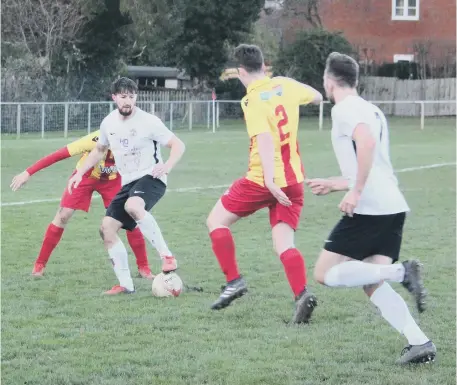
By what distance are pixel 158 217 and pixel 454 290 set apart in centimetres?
578

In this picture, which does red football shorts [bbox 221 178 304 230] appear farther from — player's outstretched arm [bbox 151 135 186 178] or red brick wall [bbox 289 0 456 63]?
red brick wall [bbox 289 0 456 63]

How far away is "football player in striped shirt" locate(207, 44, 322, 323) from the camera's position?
6938mm

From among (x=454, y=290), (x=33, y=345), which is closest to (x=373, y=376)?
(x=33, y=345)

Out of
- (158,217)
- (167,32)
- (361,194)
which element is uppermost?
(167,32)

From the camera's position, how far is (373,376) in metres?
5.47

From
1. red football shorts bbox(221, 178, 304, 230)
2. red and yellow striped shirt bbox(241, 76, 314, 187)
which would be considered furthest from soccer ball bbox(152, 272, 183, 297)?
red and yellow striped shirt bbox(241, 76, 314, 187)

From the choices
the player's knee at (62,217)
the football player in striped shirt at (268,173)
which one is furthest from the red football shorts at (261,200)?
the player's knee at (62,217)

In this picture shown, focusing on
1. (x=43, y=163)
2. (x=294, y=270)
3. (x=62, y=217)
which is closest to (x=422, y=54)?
(x=62, y=217)

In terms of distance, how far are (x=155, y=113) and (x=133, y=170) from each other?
28.0m

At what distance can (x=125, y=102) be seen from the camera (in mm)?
8062

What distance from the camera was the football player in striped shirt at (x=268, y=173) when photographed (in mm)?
6938

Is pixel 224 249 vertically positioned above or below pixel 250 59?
below

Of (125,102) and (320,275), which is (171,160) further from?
(320,275)

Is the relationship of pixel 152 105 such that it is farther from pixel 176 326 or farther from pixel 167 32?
pixel 176 326
